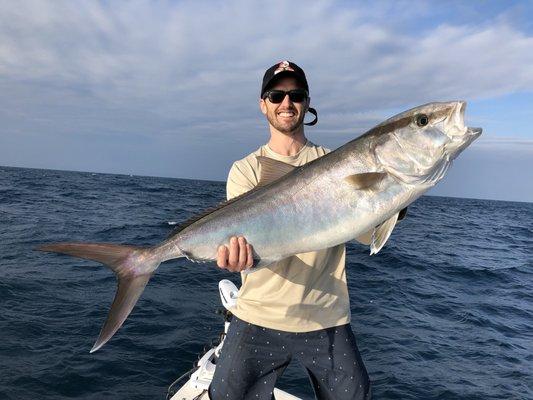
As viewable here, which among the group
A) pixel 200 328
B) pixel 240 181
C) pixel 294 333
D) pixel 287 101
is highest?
pixel 287 101

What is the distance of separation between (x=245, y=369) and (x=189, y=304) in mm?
7597

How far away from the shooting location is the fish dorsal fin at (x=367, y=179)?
3.33 meters

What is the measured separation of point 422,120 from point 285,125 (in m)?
1.35

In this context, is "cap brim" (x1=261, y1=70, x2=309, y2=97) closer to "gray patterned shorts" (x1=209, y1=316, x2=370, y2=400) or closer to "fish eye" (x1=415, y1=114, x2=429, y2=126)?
"fish eye" (x1=415, y1=114, x2=429, y2=126)

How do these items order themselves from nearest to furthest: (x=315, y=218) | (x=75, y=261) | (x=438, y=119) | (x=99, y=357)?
(x=438, y=119), (x=315, y=218), (x=99, y=357), (x=75, y=261)

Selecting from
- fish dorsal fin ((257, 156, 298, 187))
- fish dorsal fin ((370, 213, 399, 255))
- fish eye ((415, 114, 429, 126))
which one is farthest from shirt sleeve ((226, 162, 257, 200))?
fish eye ((415, 114, 429, 126))

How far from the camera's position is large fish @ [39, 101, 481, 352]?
3.29 m

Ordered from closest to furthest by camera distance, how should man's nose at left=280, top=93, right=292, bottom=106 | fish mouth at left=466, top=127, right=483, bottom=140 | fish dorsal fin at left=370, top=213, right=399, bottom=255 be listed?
1. fish mouth at left=466, top=127, right=483, bottom=140
2. fish dorsal fin at left=370, top=213, right=399, bottom=255
3. man's nose at left=280, top=93, right=292, bottom=106

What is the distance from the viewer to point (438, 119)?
325cm

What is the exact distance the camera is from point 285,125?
13.8ft

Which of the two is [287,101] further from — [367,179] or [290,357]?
[290,357]

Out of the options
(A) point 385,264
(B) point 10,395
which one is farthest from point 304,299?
A: (A) point 385,264

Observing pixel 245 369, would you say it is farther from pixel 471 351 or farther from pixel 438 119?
pixel 471 351

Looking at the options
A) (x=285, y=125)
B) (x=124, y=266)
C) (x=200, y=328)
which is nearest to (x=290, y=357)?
(x=124, y=266)
